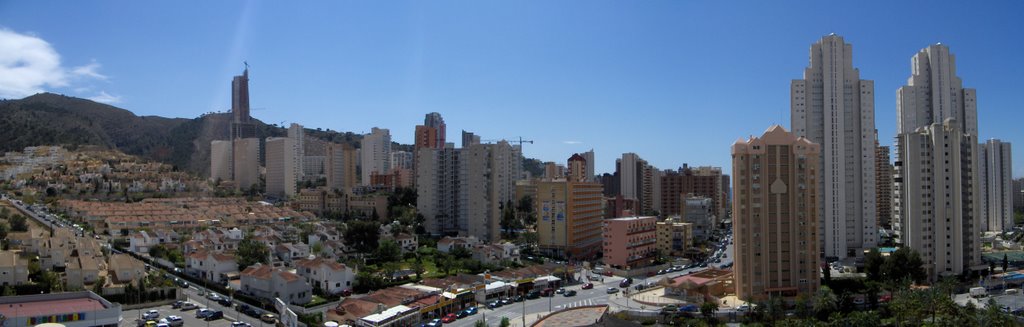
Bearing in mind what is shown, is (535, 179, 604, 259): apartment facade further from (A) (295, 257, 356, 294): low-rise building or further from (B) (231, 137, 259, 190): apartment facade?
(B) (231, 137, 259, 190): apartment facade

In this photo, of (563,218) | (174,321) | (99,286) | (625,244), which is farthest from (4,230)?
(625,244)

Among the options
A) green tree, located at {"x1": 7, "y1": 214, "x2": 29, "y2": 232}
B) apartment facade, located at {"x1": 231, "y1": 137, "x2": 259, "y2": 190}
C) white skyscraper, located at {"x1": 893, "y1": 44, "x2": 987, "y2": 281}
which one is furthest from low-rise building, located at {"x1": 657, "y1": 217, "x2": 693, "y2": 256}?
apartment facade, located at {"x1": 231, "y1": 137, "x2": 259, "y2": 190}

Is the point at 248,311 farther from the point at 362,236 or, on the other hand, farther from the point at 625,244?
the point at 625,244

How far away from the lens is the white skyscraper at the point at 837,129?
2409 cm

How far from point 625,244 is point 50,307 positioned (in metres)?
16.9

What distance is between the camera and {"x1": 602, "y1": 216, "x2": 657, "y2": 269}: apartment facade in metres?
24.5

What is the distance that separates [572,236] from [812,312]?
11.6 m

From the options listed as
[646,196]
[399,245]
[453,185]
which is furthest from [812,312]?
[646,196]

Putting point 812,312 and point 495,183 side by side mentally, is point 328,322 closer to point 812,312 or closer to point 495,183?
point 812,312

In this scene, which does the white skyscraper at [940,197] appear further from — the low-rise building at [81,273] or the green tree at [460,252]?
the low-rise building at [81,273]

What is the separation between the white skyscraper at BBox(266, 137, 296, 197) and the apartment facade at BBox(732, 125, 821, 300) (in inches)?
1353

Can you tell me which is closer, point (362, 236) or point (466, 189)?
point (362, 236)

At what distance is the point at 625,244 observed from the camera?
24.5 m

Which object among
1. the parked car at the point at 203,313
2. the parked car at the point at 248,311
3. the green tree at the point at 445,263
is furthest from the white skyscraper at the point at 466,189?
the parked car at the point at 203,313
